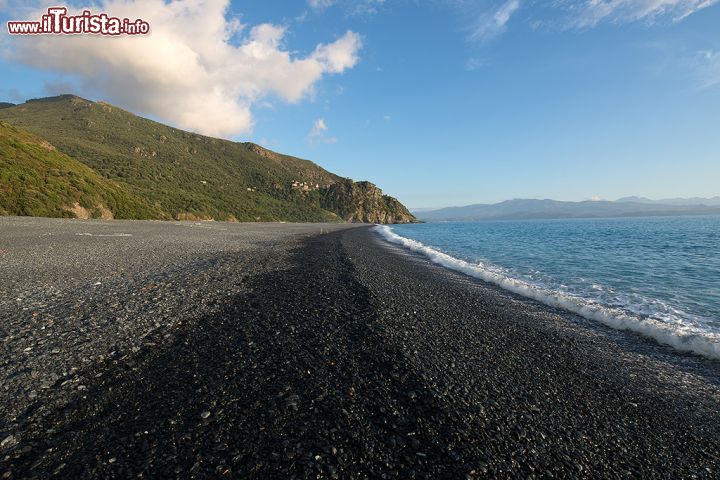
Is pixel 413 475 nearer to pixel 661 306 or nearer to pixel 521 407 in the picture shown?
pixel 521 407

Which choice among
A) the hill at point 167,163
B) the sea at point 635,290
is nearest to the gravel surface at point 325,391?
the sea at point 635,290

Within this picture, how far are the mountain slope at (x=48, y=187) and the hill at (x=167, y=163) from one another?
11.1 metres

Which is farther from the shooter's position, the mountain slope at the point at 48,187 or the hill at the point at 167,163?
the hill at the point at 167,163

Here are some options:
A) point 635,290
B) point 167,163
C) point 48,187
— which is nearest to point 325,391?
point 635,290

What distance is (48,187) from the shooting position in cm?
4750

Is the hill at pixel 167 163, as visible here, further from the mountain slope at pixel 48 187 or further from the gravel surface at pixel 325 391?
the gravel surface at pixel 325 391

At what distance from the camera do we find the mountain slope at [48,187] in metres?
42.8

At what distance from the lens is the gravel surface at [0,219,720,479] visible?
4.34 meters

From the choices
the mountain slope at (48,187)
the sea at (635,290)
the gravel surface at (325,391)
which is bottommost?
the sea at (635,290)

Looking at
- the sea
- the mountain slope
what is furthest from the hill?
the sea

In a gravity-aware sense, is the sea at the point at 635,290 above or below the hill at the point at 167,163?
below

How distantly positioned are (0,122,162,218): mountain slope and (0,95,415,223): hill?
11.1 m

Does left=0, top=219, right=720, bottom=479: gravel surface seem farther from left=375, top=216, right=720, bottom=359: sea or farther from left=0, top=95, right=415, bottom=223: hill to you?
left=0, top=95, right=415, bottom=223: hill

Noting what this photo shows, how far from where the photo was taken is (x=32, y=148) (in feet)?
179
